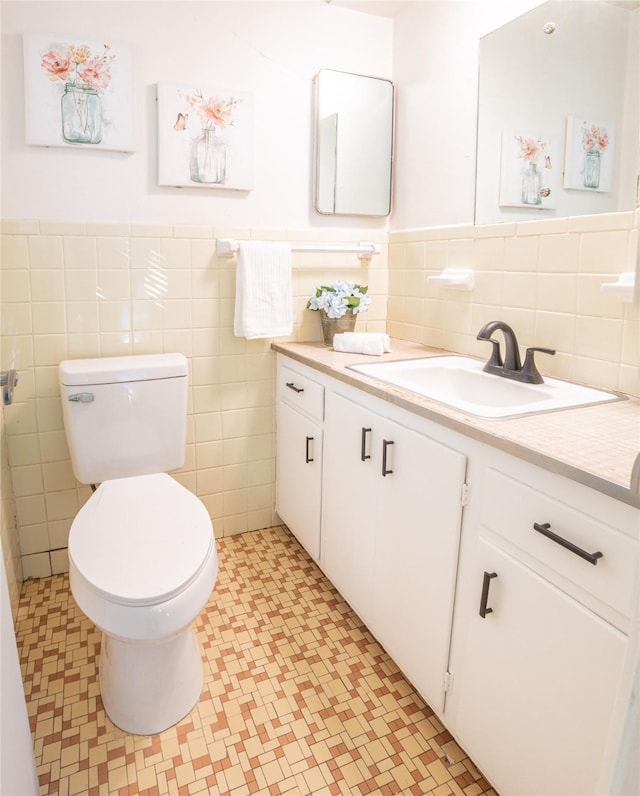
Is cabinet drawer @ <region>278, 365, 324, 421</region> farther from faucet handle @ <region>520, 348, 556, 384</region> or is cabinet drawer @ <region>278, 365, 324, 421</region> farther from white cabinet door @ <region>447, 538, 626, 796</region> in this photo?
white cabinet door @ <region>447, 538, 626, 796</region>

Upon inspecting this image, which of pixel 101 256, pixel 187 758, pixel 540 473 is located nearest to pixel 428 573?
pixel 540 473

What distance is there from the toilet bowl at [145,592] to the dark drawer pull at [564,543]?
792 mm

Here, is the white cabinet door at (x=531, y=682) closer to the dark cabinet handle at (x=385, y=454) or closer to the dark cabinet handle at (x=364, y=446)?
the dark cabinet handle at (x=385, y=454)

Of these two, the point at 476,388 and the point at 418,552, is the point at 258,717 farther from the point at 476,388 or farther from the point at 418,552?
the point at 476,388

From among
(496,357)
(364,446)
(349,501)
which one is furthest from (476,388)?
(349,501)

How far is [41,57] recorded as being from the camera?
1714 mm

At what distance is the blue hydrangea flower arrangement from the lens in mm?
2076

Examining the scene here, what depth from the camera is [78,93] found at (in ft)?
5.82

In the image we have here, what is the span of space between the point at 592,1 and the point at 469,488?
1.27 m

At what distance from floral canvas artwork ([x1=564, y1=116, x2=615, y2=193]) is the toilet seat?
1.35m

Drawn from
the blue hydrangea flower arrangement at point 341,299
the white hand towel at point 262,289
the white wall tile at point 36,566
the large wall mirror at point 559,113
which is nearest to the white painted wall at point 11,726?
the white wall tile at point 36,566

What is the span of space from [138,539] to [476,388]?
1056 millimetres

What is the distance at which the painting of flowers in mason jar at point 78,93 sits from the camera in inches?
67.7

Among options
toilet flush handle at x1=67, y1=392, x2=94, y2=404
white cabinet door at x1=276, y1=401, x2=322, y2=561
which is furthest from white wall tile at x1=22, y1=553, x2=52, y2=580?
white cabinet door at x1=276, y1=401, x2=322, y2=561
